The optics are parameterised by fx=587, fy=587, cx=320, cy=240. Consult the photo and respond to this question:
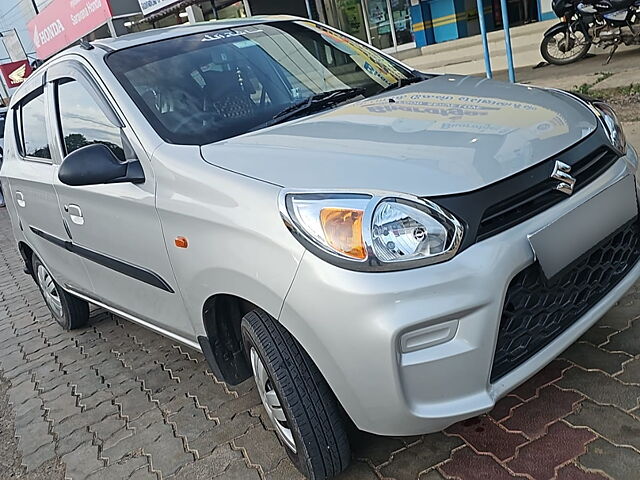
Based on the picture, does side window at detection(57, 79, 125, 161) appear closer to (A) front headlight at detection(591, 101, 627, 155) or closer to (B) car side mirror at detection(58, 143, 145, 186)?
(B) car side mirror at detection(58, 143, 145, 186)

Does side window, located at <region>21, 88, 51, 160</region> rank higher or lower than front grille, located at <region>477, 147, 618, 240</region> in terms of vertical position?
higher

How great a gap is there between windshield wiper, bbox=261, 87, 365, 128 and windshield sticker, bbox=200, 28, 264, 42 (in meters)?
0.66

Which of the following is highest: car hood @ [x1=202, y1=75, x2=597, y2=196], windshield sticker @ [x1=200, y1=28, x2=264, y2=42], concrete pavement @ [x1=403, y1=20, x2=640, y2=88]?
windshield sticker @ [x1=200, y1=28, x2=264, y2=42]

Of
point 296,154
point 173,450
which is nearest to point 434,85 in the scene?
point 296,154

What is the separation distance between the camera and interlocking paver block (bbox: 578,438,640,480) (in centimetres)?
189

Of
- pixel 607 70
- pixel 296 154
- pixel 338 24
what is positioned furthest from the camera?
pixel 338 24

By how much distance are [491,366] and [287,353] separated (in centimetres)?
64

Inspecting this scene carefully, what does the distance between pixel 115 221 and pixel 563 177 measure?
183 centimetres

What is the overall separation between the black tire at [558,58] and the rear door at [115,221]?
772 centimetres

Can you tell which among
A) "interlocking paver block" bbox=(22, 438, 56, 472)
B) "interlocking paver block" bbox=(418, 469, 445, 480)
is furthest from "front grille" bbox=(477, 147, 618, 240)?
"interlocking paver block" bbox=(22, 438, 56, 472)

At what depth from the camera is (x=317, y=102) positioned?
264cm

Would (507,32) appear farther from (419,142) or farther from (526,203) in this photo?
(526,203)

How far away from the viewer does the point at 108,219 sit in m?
2.64

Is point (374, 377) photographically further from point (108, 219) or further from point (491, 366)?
point (108, 219)
